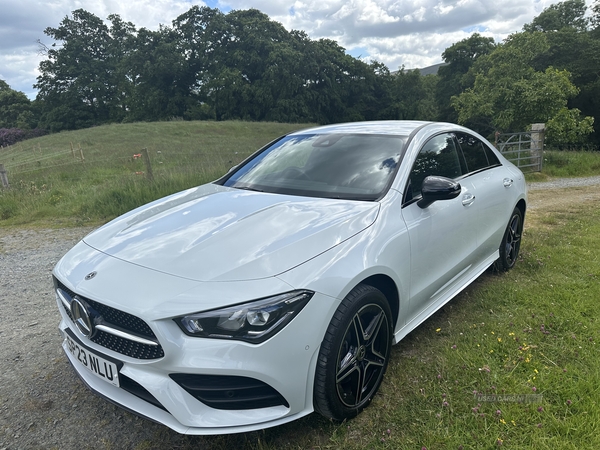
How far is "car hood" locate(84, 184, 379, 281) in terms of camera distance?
6.20 ft

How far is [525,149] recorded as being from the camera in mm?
12195

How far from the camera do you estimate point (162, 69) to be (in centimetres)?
5303

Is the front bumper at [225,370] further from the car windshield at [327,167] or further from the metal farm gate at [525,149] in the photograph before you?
the metal farm gate at [525,149]

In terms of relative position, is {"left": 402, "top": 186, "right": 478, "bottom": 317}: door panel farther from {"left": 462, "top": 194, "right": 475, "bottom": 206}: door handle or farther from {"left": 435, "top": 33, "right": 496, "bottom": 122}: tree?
{"left": 435, "top": 33, "right": 496, "bottom": 122}: tree

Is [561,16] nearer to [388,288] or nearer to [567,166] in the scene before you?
[567,166]

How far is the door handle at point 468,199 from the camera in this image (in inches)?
121

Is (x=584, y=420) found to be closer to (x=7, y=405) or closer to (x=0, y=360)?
(x=7, y=405)

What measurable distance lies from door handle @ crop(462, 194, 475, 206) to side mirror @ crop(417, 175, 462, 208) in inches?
20.6

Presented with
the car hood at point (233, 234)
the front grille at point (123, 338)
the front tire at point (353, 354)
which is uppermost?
the car hood at point (233, 234)

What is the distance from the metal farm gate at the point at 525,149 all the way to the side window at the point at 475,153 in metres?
8.92

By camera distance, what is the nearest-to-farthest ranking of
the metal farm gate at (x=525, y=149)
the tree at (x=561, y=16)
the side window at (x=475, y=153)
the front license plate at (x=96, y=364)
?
1. the front license plate at (x=96, y=364)
2. the side window at (x=475, y=153)
3. the metal farm gate at (x=525, y=149)
4. the tree at (x=561, y=16)

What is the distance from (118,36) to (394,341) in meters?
71.2

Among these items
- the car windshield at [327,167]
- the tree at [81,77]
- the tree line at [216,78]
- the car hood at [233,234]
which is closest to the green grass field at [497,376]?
the car hood at [233,234]

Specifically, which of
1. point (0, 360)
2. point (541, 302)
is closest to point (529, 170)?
point (541, 302)
